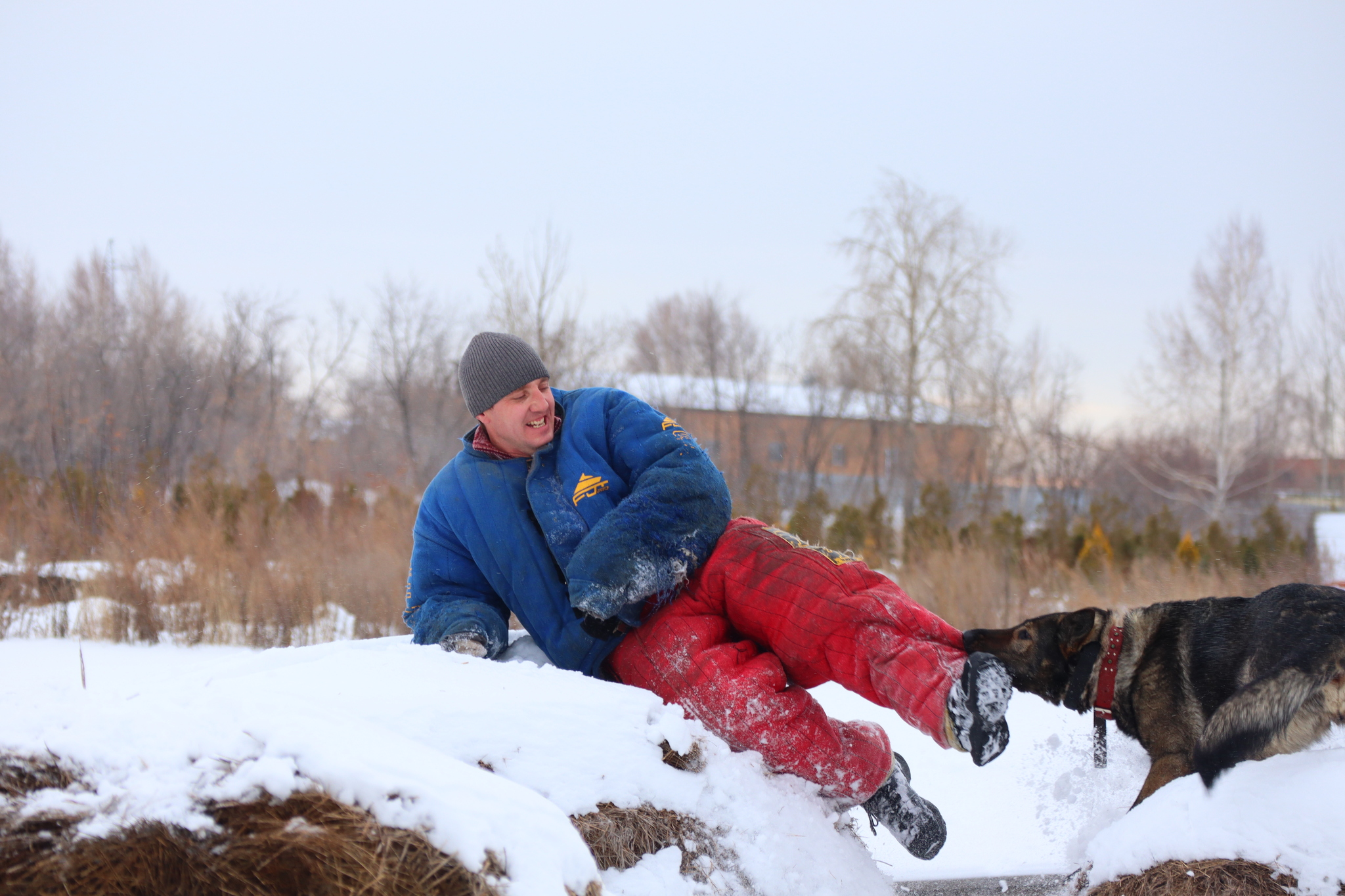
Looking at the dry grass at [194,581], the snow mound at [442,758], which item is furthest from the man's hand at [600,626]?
the dry grass at [194,581]

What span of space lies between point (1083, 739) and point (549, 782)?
272 cm

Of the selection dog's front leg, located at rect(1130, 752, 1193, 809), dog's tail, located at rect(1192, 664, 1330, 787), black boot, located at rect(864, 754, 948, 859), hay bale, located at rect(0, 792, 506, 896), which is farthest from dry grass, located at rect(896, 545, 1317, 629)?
hay bale, located at rect(0, 792, 506, 896)

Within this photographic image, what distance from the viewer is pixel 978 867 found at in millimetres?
2992

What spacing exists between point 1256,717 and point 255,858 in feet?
7.35

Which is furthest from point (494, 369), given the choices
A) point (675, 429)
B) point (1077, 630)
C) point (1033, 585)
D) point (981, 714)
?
point (1033, 585)

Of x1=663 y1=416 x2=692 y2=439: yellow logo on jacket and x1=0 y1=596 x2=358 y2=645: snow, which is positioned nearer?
x1=663 y1=416 x2=692 y2=439: yellow logo on jacket

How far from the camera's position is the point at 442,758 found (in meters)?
1.66

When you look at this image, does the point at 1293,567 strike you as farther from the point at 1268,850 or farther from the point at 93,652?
the point at 93,652

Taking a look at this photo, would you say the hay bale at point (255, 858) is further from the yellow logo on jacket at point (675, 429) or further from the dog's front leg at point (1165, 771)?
the dog's front leg at point (1165, 771)

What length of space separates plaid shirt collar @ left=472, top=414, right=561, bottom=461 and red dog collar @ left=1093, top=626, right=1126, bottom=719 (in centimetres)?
195

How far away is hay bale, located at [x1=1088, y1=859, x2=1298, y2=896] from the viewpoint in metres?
1.91

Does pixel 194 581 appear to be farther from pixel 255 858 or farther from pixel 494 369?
pixel 255 858

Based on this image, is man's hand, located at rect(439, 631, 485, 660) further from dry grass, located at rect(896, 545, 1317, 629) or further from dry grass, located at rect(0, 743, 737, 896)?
dry grass, located at rect(896, 545, 1317, 629)

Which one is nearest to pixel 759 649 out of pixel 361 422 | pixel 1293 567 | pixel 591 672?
pixel 591 672
